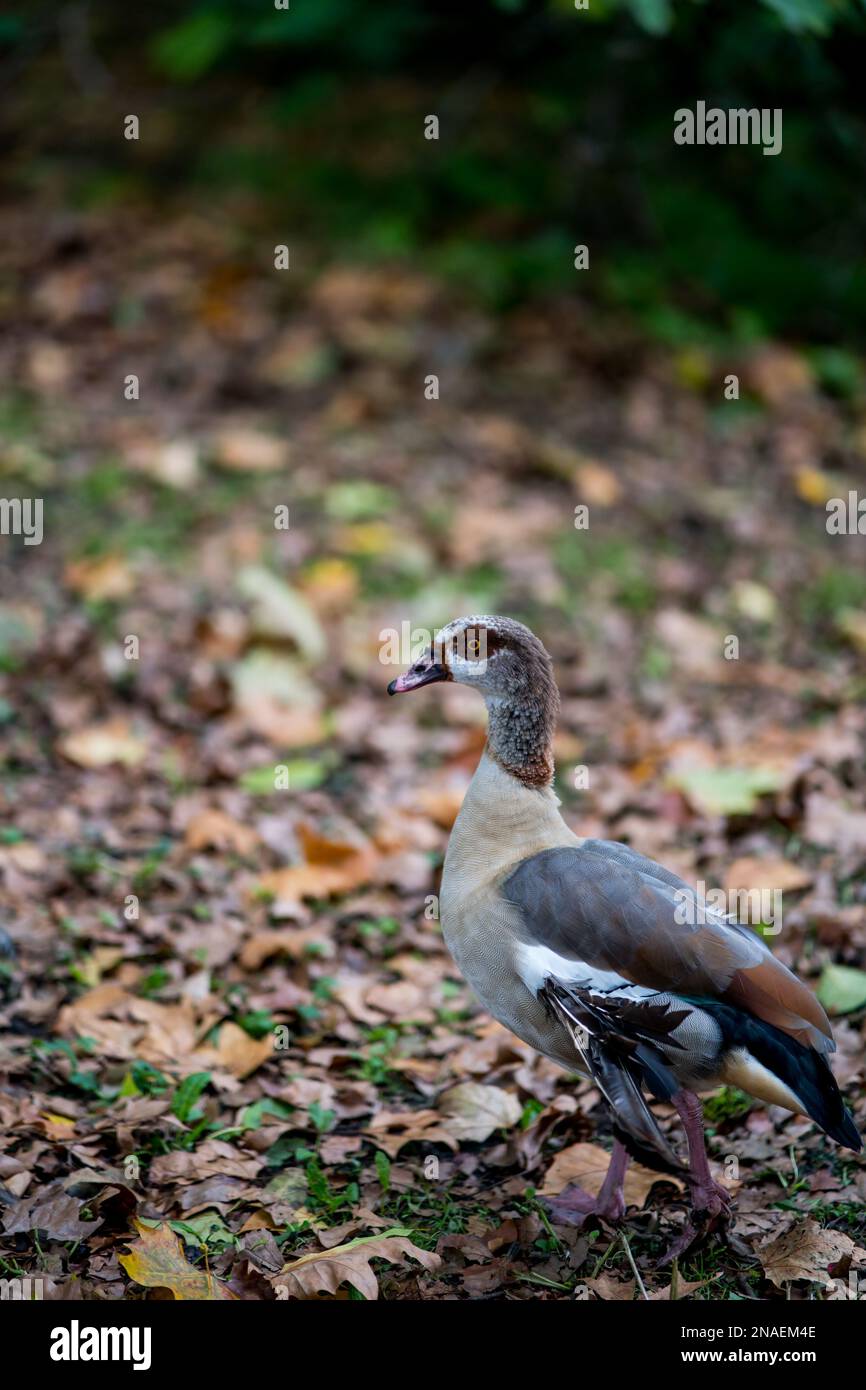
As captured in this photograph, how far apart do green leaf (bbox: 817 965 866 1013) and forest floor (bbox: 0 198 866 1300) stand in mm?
18

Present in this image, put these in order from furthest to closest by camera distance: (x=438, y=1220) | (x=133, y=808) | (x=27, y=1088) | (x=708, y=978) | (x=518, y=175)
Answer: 1. (x=518, y=175)
2. (x=133, y=808)
3. (x=27, y=1088)
4. (x=438, y=1220)
5. (x=708, y=978)

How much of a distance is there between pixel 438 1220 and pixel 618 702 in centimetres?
327

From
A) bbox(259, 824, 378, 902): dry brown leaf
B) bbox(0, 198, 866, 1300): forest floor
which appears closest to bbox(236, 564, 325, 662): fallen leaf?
bbox(0, 198, 866, 1300): forest floor

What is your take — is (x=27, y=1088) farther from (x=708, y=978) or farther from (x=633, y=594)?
(x=633, y=594)

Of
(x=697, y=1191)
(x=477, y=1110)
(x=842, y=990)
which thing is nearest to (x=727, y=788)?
(x=842, y=990)

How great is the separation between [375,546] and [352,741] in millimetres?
1387

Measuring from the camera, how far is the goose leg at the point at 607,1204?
147 inches

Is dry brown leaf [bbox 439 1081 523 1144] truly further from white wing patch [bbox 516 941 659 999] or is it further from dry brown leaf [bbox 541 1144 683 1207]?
white wing patch [bbox 516 941 659 999]

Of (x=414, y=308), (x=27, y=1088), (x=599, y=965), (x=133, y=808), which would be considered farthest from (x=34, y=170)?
(x=599, y=965)

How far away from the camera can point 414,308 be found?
9070 millimetres

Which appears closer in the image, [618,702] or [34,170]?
[618,702]

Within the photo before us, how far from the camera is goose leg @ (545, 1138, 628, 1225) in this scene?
372cm

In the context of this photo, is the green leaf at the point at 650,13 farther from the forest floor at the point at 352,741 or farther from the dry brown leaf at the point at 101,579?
the dry brown leaf at the point at 101,579

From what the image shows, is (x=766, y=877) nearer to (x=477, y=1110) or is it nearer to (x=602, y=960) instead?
(x=477, y=1110)
